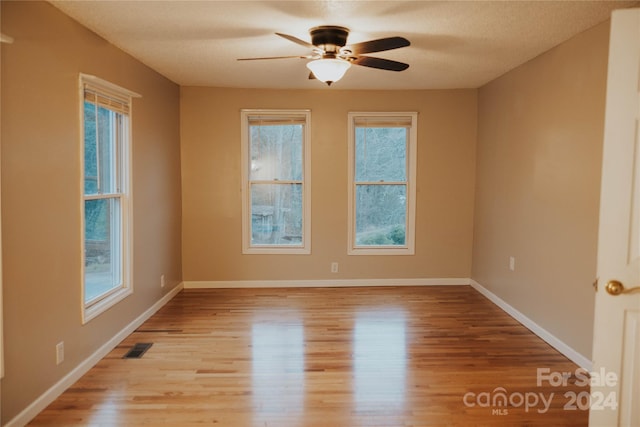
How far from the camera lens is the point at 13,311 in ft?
7.80

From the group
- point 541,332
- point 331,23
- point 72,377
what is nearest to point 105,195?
point 72,377

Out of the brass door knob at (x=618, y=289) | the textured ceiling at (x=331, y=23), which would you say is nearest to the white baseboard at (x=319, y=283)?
the textured ceiling at (x=331, y=23)

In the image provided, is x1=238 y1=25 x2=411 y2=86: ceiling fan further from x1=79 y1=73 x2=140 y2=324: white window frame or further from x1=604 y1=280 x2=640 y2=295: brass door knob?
x1=604 y1=280 x2=640 y2=295: brass door knob

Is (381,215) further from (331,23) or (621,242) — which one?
(621,242)

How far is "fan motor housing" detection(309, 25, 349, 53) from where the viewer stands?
311 cm

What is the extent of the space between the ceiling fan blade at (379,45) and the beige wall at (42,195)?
1.84 meters

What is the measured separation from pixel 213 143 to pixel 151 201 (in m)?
1.26

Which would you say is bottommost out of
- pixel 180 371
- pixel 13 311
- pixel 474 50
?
pixel 180 371

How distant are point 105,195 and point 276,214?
2367 millimetres

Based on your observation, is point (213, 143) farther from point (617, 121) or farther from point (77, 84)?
point (617, 121)

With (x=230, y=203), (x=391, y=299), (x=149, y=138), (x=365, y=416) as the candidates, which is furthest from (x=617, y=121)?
(x=230, y=203)

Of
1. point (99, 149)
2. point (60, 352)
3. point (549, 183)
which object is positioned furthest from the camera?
A: point (549, 183)

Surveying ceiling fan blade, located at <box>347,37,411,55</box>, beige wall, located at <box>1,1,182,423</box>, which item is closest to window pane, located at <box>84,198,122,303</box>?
beige wall, located at <box>1,1,182,423</box>

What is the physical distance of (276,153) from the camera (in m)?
5.51
